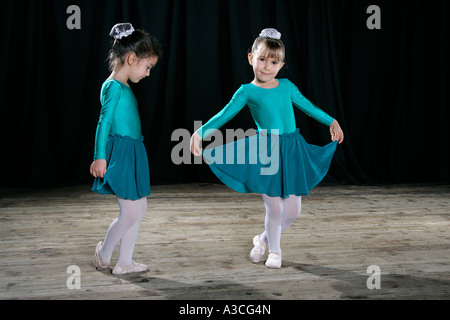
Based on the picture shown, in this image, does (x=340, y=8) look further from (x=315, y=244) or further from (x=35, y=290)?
(x=35, y=290)

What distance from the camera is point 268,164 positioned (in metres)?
2.17

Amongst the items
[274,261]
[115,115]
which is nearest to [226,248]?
[274,261]

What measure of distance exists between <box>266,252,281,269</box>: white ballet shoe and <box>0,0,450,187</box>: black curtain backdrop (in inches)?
94.9

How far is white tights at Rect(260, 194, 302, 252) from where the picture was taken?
2184mm

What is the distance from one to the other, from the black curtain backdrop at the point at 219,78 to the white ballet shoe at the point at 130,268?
7.82 feet

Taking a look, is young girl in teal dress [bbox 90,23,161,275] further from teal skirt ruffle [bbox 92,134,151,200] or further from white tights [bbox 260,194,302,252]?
white tights [bbox 260,194,302,252]

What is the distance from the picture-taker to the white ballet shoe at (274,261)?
7.22 ft

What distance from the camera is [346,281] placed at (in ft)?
6.71

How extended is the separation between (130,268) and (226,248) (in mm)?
547

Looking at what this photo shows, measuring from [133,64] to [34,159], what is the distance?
2.64 meters

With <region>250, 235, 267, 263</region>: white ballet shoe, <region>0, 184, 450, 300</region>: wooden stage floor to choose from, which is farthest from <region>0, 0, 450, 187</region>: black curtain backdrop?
<region>250, 235, 267, 263</region>: white ballet shoe

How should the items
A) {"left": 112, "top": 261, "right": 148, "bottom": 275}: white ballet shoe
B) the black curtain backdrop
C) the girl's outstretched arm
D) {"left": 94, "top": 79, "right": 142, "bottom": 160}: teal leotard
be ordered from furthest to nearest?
the black curtain backdrop
the girl's outstretched arm
{"left": 112, "top": 261, "right": 148, "bottom": 275}: white ballet shoe
{"left": 94, "top": 79, "right": 142, "bottom": 160}: teal leotard

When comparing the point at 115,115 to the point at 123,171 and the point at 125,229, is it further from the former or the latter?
the point at 125,229
